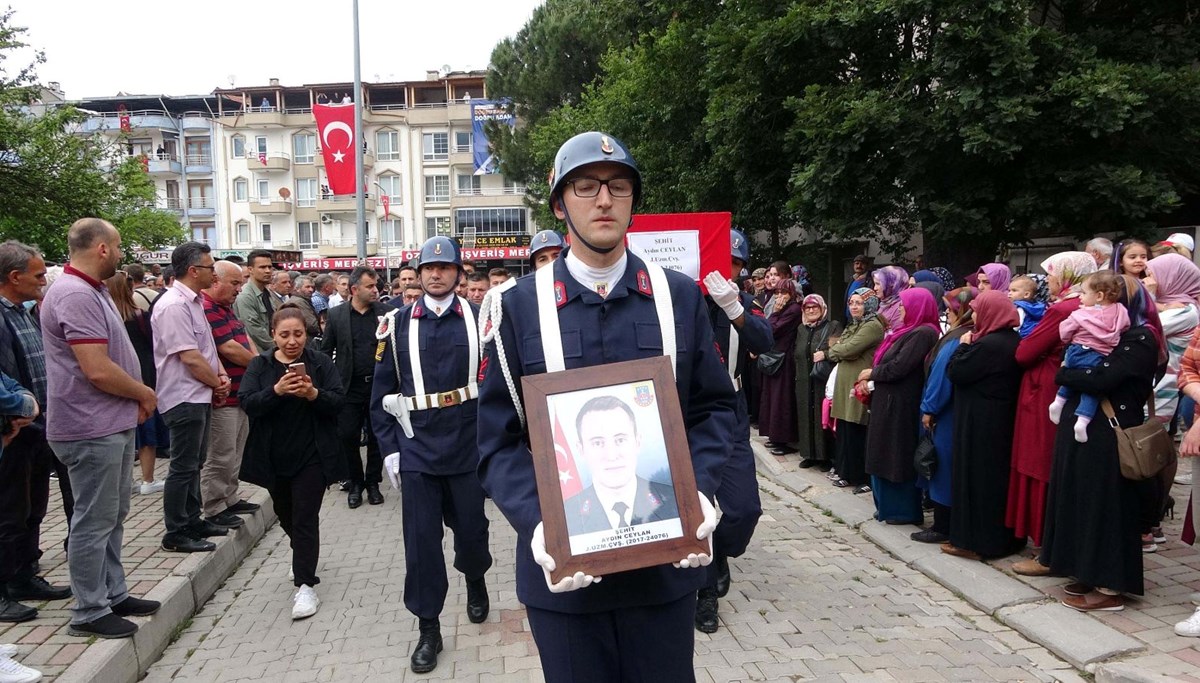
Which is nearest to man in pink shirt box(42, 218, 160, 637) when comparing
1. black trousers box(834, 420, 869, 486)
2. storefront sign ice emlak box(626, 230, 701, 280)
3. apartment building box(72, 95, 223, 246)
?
storefront sign ice emlak box(626, 230, 701, 280)

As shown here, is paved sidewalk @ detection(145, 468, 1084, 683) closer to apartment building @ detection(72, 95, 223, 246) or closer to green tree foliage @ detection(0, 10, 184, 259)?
green tree foliage @ detection(0, 10, 184, 259)

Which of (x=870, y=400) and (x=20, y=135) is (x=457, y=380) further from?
(x=20, y=135)

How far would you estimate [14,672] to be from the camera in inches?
147

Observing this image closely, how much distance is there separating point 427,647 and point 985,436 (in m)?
4.05

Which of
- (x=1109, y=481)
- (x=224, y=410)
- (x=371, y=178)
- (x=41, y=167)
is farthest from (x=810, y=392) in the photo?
(x=371, y=178)

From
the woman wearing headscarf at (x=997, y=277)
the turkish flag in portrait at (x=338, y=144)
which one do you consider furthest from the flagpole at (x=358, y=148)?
the woman wearing headscarf at (x=997, y=277)

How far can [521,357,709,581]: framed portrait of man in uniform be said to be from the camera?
200cm

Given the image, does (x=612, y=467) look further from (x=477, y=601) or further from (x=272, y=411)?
(x=272, y=411)

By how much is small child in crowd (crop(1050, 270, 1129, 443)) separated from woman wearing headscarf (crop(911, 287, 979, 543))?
111 centimetres

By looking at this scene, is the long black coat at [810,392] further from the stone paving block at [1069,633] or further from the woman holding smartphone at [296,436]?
the woman holding smartphone at [296,436]

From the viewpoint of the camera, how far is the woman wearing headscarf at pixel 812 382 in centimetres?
834

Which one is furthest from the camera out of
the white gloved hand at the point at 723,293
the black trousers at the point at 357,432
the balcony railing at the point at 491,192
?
the balcony railing at the point at 491,192

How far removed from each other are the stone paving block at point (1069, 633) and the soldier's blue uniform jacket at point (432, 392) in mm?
3441

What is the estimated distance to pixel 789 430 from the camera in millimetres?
9141
